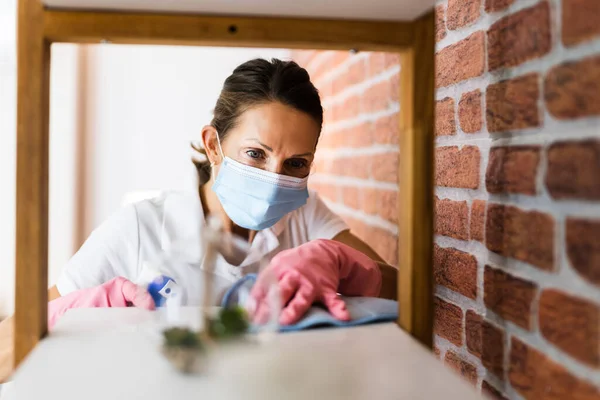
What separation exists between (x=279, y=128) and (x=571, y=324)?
777 mm

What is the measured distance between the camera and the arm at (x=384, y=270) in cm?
106

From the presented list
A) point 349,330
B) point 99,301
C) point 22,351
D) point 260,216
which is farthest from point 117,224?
point 349,330

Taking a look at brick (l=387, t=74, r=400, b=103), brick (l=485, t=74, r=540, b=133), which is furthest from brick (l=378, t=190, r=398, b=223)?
brick (l=485, t=74, r=540, b=133)

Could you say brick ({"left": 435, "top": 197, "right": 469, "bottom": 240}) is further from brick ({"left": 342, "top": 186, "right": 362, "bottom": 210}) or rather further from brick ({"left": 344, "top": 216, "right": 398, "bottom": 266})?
brick ({"left": 342, "top": 186, "right": 362, "bottom": 210})

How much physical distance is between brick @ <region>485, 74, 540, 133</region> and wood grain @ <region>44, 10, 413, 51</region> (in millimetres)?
130

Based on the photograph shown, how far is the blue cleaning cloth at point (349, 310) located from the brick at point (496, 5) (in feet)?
1.31

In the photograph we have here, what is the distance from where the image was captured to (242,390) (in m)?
0.51

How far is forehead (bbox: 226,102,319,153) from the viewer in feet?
3.90

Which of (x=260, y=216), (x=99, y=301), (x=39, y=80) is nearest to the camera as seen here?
(x=39, y=80)

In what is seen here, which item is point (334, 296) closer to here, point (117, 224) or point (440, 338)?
point (440, 338)

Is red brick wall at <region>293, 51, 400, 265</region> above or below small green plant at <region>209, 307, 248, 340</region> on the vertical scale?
above

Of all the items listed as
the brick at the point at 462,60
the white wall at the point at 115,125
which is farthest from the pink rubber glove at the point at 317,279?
the white wall at the point at 115,125

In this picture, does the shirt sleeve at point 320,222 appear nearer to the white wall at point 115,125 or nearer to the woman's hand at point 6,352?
the woman's hand at point 6,352

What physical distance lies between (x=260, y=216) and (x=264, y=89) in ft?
1.02
